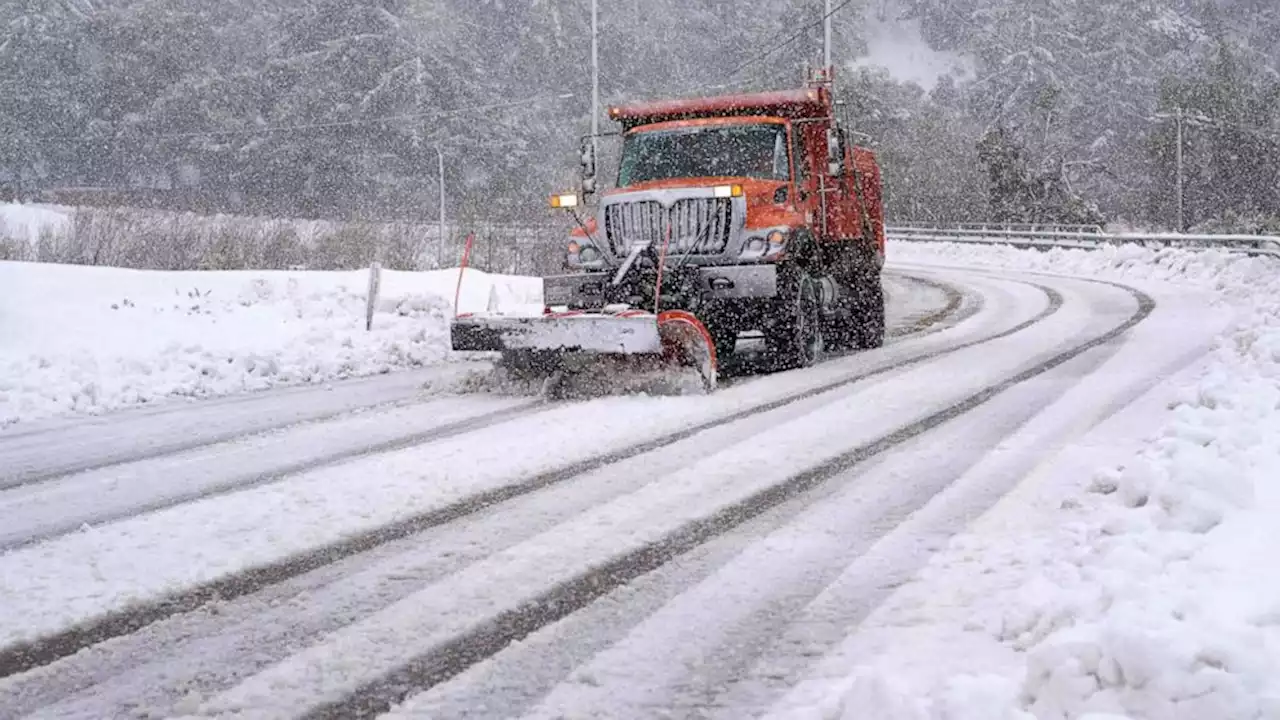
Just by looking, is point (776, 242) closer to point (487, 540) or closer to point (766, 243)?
point (766, 243)

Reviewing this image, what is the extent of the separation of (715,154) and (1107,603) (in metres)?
8.23

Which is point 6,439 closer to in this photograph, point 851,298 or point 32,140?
point 851,298

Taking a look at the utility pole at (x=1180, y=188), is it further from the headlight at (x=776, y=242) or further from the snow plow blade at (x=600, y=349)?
the snow plow blade at (x=600, y=349)

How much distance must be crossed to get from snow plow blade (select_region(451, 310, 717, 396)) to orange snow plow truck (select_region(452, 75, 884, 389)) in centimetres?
2

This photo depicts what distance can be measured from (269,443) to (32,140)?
64.2 m

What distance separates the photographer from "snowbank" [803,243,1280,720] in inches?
108

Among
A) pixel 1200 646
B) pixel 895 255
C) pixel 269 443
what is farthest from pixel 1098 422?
pixel 895 255

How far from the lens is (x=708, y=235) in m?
10.6

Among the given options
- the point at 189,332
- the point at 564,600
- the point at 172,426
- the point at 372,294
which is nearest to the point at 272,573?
the point at 564,600

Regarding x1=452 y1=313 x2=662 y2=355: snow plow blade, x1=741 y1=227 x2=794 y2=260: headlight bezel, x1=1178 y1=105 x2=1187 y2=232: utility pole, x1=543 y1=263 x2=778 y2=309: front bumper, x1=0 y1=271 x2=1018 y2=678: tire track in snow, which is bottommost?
x1=0 y1=271 x2=1018 y2=678: tire track in snow

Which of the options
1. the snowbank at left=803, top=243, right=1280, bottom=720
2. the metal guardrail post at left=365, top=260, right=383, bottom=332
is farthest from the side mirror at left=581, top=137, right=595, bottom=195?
the snowbank at left=803, top=243, right=1280, bottom=720

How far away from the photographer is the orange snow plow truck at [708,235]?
31.2 ft

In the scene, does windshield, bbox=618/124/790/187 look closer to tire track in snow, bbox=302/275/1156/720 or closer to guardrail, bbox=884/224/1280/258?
tire track in snow, bbox=302/275/1156/720

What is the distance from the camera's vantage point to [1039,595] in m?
3.73
